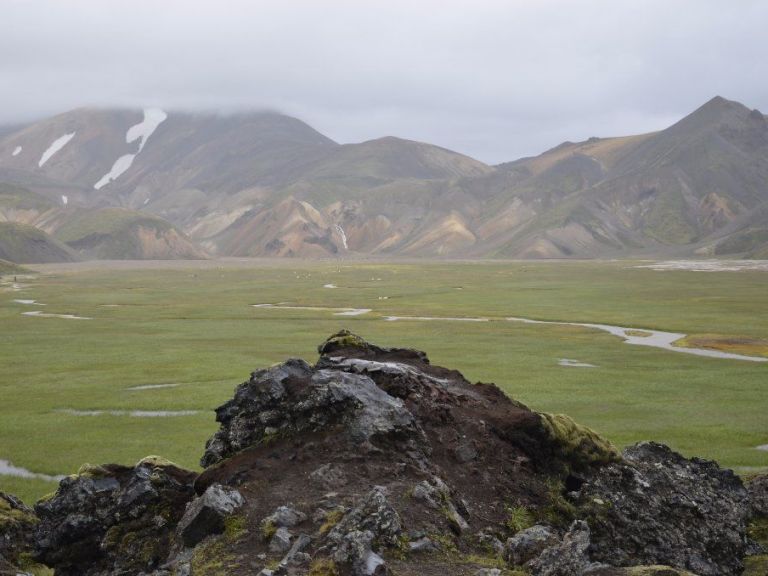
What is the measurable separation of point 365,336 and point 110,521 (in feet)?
170

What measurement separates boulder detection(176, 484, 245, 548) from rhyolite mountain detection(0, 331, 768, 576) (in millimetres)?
24

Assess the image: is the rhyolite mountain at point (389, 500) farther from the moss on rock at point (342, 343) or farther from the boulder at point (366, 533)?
the moss on rock at point (342, 343)

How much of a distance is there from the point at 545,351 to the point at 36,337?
143 feet

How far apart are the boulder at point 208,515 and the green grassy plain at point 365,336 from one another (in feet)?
46.4

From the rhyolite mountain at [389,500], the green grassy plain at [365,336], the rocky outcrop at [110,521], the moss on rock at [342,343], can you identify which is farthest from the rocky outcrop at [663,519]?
the green grassy plain at [365,336]

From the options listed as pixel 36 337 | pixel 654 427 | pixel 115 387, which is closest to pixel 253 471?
pixel 654 427

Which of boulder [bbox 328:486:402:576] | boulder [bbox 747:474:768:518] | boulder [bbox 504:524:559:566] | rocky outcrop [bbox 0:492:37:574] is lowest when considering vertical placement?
rocky outcrop [bbox 0:492:37:574]

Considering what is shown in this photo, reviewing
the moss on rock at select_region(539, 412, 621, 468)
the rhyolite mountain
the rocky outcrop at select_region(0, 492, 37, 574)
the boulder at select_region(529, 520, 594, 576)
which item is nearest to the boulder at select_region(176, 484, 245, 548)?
the rhyolite mountain

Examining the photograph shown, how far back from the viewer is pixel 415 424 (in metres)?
15.2

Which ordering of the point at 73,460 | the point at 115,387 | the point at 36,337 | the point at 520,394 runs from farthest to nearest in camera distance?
the point at 36,337
the point at 115,387
the point at 520,394
the point at 73,460

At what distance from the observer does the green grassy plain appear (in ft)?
107

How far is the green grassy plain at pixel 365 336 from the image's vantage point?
3253 cm

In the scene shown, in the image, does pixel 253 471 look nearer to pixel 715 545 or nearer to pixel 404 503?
pixel 404 503

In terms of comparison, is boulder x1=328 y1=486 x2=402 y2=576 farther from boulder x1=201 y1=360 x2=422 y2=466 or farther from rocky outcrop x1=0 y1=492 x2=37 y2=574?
rocky outcrop x1=0 y1=492 x2=37 y2=574
